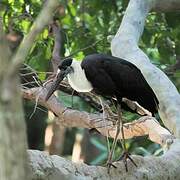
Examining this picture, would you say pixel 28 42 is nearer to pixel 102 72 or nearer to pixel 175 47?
pixel 102 72

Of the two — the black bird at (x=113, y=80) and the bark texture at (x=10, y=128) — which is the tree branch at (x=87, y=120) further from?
the bark texture at (x=10, y=128)

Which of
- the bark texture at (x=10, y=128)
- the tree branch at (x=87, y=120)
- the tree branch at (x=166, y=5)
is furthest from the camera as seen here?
the tree branch at (x=166, y=5)

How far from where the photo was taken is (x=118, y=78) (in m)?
3.14

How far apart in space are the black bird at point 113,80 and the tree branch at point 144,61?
0.30 ft

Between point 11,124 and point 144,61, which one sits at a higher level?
→ point 11,124

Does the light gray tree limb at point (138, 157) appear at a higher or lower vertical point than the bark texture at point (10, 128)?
lower

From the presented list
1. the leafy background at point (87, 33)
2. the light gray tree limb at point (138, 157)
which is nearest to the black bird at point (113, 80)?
the light gray tree limb at point (138, 157)

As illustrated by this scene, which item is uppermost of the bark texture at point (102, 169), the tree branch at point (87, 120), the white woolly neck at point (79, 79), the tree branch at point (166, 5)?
the tree branch at point (166, 5)

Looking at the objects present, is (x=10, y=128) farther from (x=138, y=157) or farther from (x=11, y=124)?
(x=138, y=157)

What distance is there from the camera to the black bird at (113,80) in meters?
3.09

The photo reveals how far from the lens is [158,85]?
10.7 feet

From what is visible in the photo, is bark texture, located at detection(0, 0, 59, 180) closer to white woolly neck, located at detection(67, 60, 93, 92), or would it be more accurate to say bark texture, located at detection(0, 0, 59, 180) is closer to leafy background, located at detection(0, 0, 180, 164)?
white woolly neck, located at detection(67, 60, 93, 92)

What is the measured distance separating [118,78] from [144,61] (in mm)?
324

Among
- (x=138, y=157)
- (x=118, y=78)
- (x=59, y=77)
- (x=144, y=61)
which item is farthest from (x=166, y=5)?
(x=138, y=157)
